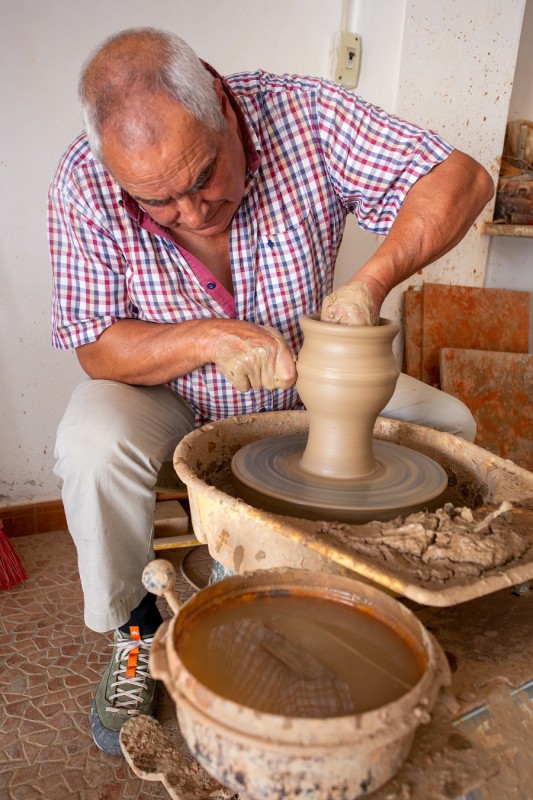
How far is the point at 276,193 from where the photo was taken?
1862 millimetres

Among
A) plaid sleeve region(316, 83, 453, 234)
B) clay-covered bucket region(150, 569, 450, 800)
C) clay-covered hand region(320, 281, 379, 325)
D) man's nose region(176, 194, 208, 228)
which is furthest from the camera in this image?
plaid sleeve region(316, 83, 453, 234)

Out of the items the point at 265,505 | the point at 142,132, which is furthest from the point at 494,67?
the point at 265,505

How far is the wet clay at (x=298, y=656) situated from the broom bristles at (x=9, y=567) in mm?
1787

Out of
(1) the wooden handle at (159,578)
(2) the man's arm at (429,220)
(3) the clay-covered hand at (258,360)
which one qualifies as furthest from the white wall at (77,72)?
(1) the wooden handle at (159,578)

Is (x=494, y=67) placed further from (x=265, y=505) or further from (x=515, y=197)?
(x=265, y=505)

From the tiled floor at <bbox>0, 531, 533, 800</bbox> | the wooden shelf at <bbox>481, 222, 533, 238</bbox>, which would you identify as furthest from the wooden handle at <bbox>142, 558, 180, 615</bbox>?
the wooden shelf at <bbox>481, 222, 533, 238</bbox>

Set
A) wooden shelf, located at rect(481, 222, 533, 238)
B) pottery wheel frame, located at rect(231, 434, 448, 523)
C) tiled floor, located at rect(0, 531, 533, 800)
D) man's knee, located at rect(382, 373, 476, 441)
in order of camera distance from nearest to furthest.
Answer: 1. tiled floor, located at rect(0, 531, 533, 800)
2. pottery wheel frame, located at rect(231, 434, 448, 523)
3. man's knee, located at rect(382, 373, 476, 441)
4. wooden shelf, located at rect(481, 222, 533, 238)

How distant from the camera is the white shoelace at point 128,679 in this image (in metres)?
1.76

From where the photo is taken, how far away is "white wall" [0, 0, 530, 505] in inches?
94.8

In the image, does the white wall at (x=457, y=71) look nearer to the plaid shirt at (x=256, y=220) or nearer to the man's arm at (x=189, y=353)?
the plaid shirt at (x=256, y=220)

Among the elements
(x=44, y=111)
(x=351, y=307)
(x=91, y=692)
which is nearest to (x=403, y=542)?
(x=351, y=307)

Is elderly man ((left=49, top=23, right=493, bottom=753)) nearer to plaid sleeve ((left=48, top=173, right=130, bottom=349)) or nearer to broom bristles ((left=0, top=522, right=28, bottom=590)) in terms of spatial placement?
plaid sleeve ((left=48, top=173, right=130, bottom=349))

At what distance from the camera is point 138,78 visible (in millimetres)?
1373

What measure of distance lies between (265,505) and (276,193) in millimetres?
954
